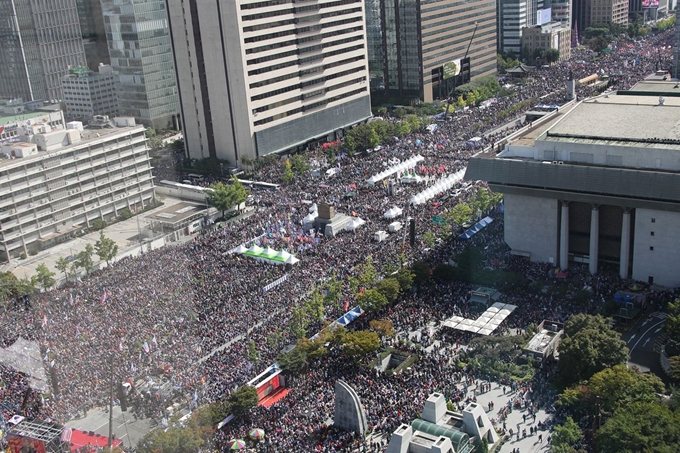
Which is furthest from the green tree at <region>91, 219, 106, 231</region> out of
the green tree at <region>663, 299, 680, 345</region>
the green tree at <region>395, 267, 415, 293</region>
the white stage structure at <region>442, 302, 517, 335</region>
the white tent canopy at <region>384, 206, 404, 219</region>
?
the green tree at <region>663, 299, 680, 345</region>

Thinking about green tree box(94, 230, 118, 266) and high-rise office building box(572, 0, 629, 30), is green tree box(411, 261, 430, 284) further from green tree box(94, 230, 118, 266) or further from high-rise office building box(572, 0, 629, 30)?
high-rise office building box(572, 0, 629, 30)

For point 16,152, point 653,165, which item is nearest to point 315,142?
point 16,152

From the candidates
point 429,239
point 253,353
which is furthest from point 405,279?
point 253,353

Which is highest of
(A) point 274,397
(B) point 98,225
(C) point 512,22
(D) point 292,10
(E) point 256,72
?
(D) point 292,10

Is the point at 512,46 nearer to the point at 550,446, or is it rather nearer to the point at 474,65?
the point at 474,65

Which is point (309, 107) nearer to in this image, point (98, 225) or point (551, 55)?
point (98, 225)

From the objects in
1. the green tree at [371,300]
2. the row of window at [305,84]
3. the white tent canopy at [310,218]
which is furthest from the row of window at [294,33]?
the green tree at [371,300]
